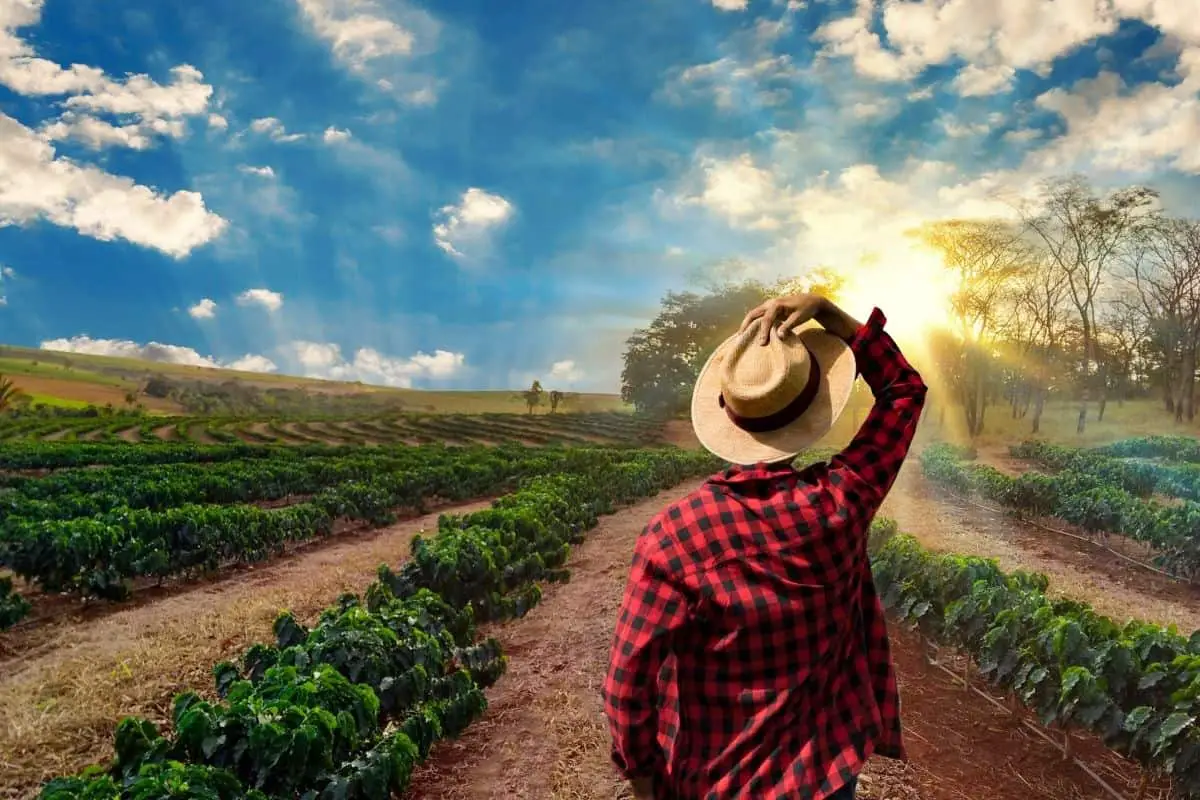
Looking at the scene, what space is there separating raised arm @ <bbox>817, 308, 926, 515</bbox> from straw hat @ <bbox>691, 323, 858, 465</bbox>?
3.2 inches

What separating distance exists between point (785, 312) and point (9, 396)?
61170 millimetres

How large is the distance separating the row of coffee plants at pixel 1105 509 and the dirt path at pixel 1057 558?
44 centimetres

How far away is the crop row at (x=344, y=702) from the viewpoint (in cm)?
375

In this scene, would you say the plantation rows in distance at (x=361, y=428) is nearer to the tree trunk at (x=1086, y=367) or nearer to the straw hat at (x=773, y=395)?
the tree trunk at (x=1086, y=367)

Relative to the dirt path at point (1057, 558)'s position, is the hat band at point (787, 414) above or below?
above

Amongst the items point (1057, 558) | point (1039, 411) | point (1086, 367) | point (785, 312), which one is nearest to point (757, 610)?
point (785, 312)

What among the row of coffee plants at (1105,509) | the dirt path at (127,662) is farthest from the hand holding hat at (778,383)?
the row of coffee plants at (1105,509)

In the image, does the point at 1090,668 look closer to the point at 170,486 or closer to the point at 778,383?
the point at 778,383

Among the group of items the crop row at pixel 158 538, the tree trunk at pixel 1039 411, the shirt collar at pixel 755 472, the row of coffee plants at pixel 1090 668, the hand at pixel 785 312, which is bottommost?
the crop row at pixel 158 538

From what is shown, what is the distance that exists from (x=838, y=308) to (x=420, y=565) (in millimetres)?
7050

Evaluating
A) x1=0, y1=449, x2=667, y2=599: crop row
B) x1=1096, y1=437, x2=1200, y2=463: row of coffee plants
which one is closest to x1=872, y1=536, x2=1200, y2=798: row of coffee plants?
x1=0, y1=449, x2=667, y2=599: crop row

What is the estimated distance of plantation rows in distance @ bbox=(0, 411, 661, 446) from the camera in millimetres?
44562

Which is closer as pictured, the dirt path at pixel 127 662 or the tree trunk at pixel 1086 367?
the dirt path at pixel 127 662

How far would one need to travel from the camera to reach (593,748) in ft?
19.0
